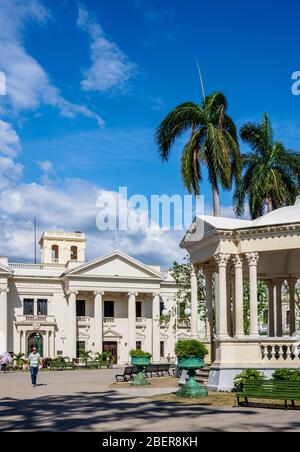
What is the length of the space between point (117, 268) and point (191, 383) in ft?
148

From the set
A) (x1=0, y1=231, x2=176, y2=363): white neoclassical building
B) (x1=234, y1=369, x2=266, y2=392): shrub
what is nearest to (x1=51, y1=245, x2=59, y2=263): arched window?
(x1=0, y1=231, x2=176, y2=363): white neoclassical building

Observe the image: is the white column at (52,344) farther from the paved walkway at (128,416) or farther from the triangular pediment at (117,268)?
the paved walkway at (128,416)

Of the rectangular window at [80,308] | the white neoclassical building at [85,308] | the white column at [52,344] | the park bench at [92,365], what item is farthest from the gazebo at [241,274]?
the rectangular window at [80,308]

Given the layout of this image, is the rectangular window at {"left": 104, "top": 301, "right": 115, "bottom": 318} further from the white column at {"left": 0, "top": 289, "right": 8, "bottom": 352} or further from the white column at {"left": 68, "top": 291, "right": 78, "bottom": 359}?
the white column at {"left": 0, "top": 289, "right": 8, "bottom": 352}

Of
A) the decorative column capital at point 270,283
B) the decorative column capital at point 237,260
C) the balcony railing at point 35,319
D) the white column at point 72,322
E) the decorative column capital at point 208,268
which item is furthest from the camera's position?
the white column at point 72,322

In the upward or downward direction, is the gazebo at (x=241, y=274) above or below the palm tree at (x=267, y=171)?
below

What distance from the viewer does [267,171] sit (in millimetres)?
37531

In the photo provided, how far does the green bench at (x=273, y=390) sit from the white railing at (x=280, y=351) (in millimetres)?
4747

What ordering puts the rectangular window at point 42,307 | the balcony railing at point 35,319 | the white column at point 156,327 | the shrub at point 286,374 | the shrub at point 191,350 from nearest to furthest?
the shrub at point 286,374 < the shrub at point 191,350 < the balcony railing at point 35,319 < the rectangular window at point 42,307 < the white column at point 156,327

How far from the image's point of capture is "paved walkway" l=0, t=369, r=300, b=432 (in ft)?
43.2

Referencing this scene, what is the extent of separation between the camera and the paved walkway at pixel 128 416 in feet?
43.2

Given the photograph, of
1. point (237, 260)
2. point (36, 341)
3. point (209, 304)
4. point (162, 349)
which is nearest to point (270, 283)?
point (209, 304)

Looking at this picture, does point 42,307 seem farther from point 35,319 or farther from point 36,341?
point 36,341
